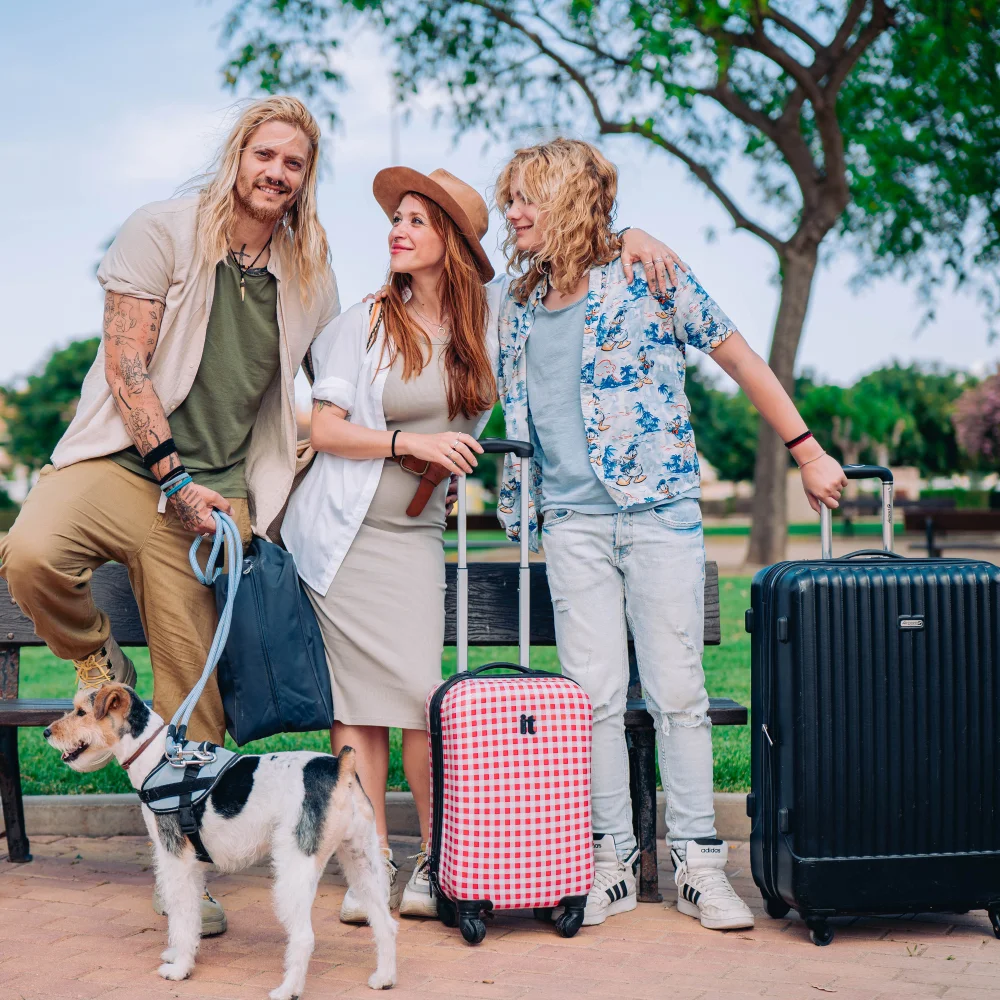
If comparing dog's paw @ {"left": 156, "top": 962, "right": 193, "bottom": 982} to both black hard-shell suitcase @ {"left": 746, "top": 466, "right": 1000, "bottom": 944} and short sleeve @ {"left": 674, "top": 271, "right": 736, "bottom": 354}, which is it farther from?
short sleeve @ {"left": 674, "top": 271, "right": 736, "bottom": 354}

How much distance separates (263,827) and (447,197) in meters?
2.03

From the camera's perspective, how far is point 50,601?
364 cm

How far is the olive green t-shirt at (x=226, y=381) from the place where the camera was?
383 cm

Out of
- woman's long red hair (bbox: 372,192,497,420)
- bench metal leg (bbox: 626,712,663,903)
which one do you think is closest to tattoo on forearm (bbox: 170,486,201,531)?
woman's long red hair (bbox: 372,192,497,420)

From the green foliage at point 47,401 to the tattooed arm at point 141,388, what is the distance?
5087 centimetres

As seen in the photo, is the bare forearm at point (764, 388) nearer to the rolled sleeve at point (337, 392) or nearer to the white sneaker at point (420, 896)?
the rolled sleeve at point (337, 392)

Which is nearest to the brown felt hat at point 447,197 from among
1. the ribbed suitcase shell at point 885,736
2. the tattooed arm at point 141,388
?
the tattooed arm at point 141,388

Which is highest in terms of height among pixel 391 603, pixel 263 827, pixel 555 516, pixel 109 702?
pixel 555 516

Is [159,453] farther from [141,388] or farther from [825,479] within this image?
[825,479]

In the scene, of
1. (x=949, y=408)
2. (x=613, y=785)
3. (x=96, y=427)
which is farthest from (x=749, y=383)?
(x=949, y=408)

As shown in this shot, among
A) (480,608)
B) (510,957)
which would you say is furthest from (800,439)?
(510,957)

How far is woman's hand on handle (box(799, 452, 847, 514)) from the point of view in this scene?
3.62 m

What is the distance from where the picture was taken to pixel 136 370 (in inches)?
144

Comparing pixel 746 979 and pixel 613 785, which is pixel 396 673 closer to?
pixel 613 785
